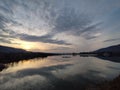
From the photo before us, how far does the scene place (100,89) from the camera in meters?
→ 21.6

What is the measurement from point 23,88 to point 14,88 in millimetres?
2119

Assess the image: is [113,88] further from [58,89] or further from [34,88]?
[34,88]

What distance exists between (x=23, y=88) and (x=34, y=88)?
2390 mm

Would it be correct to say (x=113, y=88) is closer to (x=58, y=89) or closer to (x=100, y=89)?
(x=100, y=89)

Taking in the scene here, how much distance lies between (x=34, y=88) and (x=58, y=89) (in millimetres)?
5179

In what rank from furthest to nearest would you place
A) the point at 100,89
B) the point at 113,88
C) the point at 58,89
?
the point at 58,89 → the point at 100,89 → the point at 113,88

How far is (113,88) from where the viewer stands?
19297mm

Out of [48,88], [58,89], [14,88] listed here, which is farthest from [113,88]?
[14,88]

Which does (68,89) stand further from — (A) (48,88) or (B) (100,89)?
(B) (100,89)

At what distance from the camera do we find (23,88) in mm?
27062

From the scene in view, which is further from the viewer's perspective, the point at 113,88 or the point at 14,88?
the point at 14,88

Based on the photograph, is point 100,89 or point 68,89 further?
point 68,89

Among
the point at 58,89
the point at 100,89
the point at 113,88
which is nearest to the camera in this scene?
the point at 113,88

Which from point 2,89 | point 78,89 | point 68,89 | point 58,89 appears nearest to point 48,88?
point 58,89
